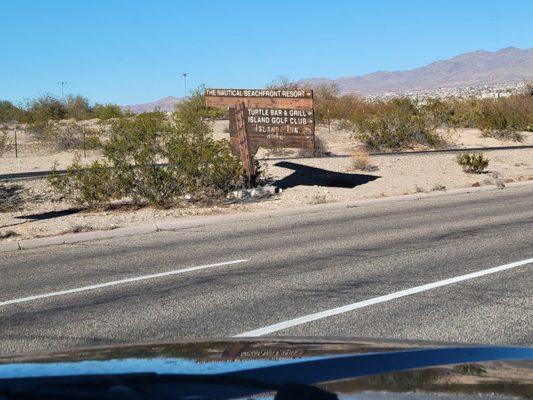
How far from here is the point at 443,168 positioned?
25.5m

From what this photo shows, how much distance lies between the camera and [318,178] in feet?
73.2

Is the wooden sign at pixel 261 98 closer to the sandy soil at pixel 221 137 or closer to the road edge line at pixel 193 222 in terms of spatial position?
the road edge line at pixel 193 222

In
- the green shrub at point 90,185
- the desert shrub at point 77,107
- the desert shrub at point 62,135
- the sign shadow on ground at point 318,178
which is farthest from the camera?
the desert shrub at point 77,107

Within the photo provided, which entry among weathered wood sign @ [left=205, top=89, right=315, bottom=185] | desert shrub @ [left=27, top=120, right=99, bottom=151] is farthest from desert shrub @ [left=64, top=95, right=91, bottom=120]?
weathered wood sign @ [left=205, top=89, right=315, bottom=185]

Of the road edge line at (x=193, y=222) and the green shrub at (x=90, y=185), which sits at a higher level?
the green shrub at (x=90, y=185)

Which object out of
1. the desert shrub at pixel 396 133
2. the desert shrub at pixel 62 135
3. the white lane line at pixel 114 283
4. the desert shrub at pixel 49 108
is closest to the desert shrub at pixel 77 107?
the desert shrub at pixel 49 108

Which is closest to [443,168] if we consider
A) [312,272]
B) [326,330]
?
[312,272]

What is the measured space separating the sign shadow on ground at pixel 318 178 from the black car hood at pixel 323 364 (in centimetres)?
1724

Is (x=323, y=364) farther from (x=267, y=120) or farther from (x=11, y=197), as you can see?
(x=267, y=120)

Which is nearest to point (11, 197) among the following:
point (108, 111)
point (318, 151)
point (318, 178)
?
point (318, 178)

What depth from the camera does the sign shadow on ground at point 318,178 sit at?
70.6 feet

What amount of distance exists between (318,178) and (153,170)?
541cm

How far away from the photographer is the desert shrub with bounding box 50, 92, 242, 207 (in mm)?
18641

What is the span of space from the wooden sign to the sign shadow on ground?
209cm
